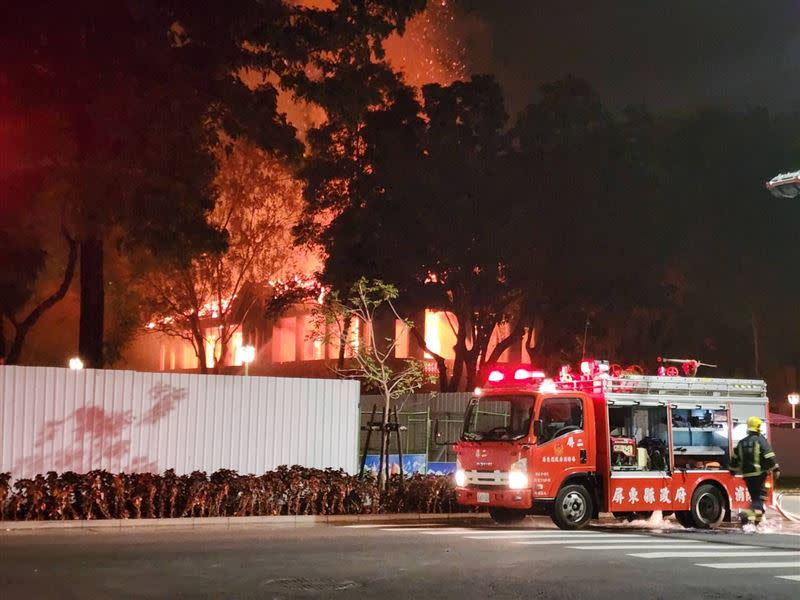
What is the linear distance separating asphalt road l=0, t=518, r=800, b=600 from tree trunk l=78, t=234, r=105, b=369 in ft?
27.4

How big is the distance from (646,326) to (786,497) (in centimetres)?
1919

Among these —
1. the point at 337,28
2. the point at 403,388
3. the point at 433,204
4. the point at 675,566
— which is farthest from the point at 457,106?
the point at 675,566

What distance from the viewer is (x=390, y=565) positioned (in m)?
11.1

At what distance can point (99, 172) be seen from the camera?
20.1 metres

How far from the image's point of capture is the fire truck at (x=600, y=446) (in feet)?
53.5

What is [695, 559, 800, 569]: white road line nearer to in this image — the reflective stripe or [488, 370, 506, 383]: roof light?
the reflective stripe

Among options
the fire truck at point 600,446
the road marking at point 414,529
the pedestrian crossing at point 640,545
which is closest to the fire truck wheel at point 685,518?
the fire truck at point 600,446

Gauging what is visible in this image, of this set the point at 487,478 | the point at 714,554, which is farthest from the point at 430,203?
the point at 714,554

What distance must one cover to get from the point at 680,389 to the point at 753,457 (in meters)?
2.15

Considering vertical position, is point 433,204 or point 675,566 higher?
point 433,204

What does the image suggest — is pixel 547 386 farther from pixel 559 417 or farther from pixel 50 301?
pixel 50 301

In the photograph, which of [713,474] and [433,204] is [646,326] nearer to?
[433,204]

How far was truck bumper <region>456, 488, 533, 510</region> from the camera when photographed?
16.1 meters

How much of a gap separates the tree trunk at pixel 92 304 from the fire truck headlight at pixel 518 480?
1104cm
